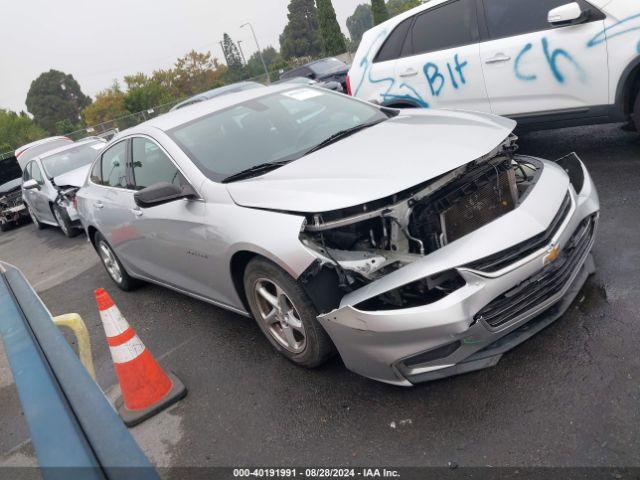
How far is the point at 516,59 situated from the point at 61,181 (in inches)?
310

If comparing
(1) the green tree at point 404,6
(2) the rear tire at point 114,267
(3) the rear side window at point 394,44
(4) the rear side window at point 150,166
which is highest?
(1) the green tree at point 404,6

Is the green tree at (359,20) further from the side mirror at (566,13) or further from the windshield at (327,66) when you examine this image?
the side mirror at (566,13)

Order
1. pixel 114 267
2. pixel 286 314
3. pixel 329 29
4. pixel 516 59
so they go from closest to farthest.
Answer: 1. pixel 286 314
2. pixel 516 59
3. pixel 114 267
4. pixel 329 29

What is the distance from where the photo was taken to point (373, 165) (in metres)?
3.14

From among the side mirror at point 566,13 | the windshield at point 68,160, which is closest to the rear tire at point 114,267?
the side mirror at point 566,13

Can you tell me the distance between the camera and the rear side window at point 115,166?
486 centimetres

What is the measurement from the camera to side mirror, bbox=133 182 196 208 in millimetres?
3598

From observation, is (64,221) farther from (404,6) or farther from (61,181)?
(404,6)

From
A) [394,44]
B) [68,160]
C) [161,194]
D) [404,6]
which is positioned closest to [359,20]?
[404,6]

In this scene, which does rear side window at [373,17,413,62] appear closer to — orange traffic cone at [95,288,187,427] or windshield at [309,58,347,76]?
orange traffic cone at [95,288,187,427]

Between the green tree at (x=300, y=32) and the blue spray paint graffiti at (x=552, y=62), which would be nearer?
the blue spray paint graffiti at (x=552, y=62)

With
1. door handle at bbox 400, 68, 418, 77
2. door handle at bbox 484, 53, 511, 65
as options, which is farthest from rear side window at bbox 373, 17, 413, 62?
door handle at bbox 484, 53, 511, 65

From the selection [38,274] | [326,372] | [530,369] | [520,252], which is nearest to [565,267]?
[520,252]

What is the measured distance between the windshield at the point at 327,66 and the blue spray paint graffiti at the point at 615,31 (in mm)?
15219
